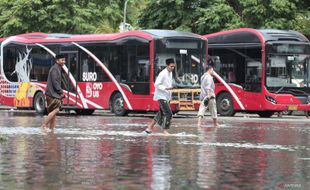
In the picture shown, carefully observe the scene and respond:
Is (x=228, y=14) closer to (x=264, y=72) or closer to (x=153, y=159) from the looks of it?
(x=264, y=72)

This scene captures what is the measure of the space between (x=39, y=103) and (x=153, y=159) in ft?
68.5

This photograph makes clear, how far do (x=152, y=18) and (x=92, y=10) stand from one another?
18.2 ft

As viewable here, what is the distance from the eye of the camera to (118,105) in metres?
30.6

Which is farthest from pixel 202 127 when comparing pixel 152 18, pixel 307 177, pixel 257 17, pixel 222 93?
pixel 152 18

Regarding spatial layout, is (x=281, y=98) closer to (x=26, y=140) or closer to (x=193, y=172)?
(x=26, y=140)

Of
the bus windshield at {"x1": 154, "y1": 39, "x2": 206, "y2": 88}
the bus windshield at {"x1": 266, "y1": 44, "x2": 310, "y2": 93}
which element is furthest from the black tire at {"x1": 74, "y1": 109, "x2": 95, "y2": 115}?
the bus windshield at {"x1": 266, "y1": 44, "x2": 310, "y2": 93}

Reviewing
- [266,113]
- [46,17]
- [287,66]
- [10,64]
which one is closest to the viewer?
[287,66]

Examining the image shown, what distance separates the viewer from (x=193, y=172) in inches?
452

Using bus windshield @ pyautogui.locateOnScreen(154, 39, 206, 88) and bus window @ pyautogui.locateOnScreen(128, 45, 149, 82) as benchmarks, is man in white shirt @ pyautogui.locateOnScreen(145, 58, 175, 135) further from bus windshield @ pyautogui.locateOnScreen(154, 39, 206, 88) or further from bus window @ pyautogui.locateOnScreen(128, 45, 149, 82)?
bus window @ pyautogui.locateOnScreen(128, 45, 149, 82)

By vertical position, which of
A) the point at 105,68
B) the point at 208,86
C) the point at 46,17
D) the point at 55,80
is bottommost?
the point at 208,86

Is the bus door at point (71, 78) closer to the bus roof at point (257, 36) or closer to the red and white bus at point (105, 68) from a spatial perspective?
the red and white bus at point (105, 68)

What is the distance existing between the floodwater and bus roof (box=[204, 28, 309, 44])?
379 inches

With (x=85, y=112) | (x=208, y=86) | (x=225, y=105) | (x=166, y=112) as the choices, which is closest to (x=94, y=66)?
(x=85, y=112)

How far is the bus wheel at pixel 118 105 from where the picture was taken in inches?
1200
